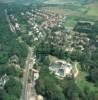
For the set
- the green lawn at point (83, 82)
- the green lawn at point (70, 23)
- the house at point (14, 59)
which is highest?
the house at point (14, 59)

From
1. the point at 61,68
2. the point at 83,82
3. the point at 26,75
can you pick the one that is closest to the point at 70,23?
the point at 61,68

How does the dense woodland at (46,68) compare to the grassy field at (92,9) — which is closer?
the dense woodland at (46,68)

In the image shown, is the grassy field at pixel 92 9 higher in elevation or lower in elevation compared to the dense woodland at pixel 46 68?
lower

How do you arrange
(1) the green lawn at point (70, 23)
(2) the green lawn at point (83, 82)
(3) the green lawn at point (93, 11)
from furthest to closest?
(3) the green lawn at point (93, 11), (1) the green lawn at point (70, 23), (2) the green lawn at point (83, 82)

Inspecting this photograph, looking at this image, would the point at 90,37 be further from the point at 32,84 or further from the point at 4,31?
the point at 32,84

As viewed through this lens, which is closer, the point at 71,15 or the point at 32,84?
the point at 32,84

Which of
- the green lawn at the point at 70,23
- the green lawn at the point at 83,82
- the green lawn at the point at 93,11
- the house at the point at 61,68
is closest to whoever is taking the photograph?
the green lawn at the point at 83,82

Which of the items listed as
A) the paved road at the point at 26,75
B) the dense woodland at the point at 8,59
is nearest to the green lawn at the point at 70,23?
the dense woodland at the point at 8,59

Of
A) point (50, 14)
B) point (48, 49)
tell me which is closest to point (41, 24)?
point (50, 14)

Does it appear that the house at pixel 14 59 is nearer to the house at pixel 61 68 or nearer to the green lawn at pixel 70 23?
the house at pixel 61 68
